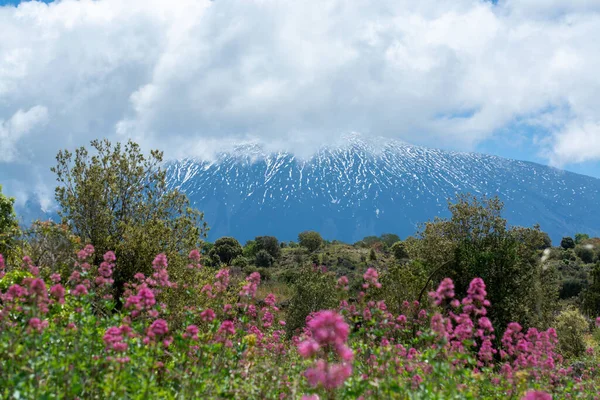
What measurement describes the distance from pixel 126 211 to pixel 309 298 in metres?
13.5

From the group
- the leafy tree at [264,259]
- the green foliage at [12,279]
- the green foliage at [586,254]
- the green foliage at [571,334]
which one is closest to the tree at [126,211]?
the green foliage at [12,279]

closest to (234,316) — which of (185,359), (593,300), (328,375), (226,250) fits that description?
(185,359)

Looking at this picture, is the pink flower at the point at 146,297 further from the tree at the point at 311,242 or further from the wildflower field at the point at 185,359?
the tree at the point at 311,242

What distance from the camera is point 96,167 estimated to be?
16.1m

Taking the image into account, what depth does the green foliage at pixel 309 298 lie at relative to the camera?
86.9 feet

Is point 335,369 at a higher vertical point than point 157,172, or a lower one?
lower

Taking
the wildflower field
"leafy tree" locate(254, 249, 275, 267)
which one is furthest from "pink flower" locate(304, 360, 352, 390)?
"leafy tree" locate(254, 249, 275, 267)

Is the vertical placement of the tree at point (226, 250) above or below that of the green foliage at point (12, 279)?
above

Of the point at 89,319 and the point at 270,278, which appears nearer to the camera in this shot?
the point at 89,319

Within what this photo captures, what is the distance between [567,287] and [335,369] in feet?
193

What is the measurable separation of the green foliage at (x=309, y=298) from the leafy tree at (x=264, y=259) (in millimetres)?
50208

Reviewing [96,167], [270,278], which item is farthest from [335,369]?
[270,278]

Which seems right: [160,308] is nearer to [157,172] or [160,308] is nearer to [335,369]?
[335,369]

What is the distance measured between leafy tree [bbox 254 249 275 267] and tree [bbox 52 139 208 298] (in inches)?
2392
